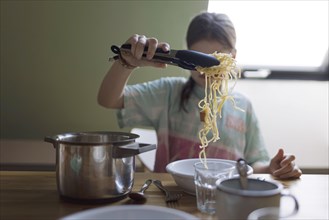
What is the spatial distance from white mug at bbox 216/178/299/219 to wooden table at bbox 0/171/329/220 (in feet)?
0.36

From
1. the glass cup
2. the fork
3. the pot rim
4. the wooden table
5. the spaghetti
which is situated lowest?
the wooden table

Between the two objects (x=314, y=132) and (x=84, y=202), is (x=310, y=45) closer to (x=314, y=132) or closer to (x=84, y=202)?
(x=314, y=132)

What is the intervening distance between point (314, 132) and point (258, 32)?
2.16 feet

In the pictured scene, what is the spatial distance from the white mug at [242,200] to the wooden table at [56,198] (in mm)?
108

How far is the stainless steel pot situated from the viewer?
720 mm

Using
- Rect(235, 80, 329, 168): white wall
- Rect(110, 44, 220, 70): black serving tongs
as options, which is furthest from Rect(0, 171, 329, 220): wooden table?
Rect(235, 80, 329, 168): white wall

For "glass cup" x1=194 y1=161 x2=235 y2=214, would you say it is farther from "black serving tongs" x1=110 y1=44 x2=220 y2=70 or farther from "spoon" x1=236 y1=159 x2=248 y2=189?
"black serving tongs" x1=110 y1=44 x2=220 y2=70

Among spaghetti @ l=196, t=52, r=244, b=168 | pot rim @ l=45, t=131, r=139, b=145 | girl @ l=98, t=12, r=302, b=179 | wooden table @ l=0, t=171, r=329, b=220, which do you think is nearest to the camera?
wooden table @ l=0, t=171, r=329, b=220

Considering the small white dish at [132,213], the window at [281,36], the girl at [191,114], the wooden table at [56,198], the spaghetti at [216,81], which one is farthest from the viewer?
the window at [281,36]

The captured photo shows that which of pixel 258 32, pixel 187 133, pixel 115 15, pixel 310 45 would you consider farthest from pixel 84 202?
pixel 310 45

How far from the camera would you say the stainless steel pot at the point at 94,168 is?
28.4 inches

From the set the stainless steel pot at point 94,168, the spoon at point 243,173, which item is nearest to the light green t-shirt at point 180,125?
the stainless steel pot at point 94,168

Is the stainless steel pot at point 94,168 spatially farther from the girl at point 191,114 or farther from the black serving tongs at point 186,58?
the girl at point 191,114

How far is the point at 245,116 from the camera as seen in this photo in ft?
4.64
